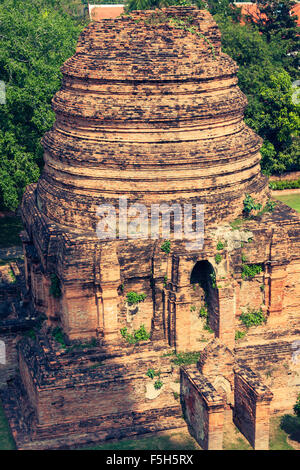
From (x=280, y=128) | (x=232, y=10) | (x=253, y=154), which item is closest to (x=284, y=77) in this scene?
(x=280, y=128)

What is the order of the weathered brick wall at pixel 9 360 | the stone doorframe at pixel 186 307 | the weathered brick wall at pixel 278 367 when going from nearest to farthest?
the stone doorframe at pixel 186 307 < the weathered brick wall at pixel 278 367 < the weathered brick wall at pixel 9 360

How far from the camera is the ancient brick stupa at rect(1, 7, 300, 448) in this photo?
1806 centimetres

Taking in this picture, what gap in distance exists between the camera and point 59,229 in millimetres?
19484

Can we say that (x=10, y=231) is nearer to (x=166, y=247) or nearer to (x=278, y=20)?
(x=166, y=247)

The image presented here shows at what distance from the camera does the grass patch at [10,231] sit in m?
29.9

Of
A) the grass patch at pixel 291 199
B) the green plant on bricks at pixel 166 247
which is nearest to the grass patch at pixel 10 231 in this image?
the green plant on bricks at pixel 166 247

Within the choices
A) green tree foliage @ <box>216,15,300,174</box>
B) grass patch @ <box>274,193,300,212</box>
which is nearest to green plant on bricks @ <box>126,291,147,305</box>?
green tree foliage @ <box>216,15,300,174</box>

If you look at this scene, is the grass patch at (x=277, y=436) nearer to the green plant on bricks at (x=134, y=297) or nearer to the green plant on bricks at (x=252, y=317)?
the green plant on bricks at (x=252, y=317)

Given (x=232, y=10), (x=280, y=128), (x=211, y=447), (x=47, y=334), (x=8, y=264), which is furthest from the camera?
(x=232, y=10)

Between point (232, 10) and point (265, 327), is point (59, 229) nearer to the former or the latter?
point (265, 327)

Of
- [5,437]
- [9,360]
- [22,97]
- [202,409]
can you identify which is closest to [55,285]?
[9,360]

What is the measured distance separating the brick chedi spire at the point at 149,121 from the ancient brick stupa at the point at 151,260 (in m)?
0.04

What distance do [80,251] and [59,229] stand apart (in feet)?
5.01

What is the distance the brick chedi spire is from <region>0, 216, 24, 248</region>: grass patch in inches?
418
